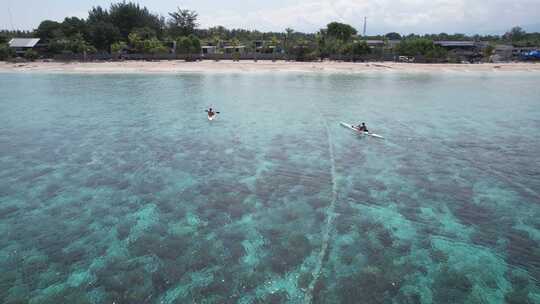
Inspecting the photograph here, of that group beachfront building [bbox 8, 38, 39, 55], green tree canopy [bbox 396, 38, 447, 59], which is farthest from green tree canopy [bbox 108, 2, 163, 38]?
green tree canopy [bbox 396, 38, 447, 59]

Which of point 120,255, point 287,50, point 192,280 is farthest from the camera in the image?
point 287,50

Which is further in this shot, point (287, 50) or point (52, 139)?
point (287, 50)

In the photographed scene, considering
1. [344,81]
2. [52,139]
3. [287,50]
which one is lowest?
[52,139]

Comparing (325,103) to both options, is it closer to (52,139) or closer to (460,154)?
(460,154)

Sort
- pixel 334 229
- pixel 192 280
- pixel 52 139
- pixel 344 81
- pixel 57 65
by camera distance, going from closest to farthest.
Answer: pixel 192 280 < pixel 334 229 < pixel 52 139 < pixel 344 81 < pixel 57 65

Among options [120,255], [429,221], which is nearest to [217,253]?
[120,255]

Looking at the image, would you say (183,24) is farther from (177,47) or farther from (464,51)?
(464,51)

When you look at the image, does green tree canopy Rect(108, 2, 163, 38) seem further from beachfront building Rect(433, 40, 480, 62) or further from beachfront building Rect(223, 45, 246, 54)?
beachfront building Rect(433, 40, 480, 62)

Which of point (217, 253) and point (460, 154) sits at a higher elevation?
point (460, 154)

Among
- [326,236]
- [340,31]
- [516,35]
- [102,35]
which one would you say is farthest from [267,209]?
[516,35]
